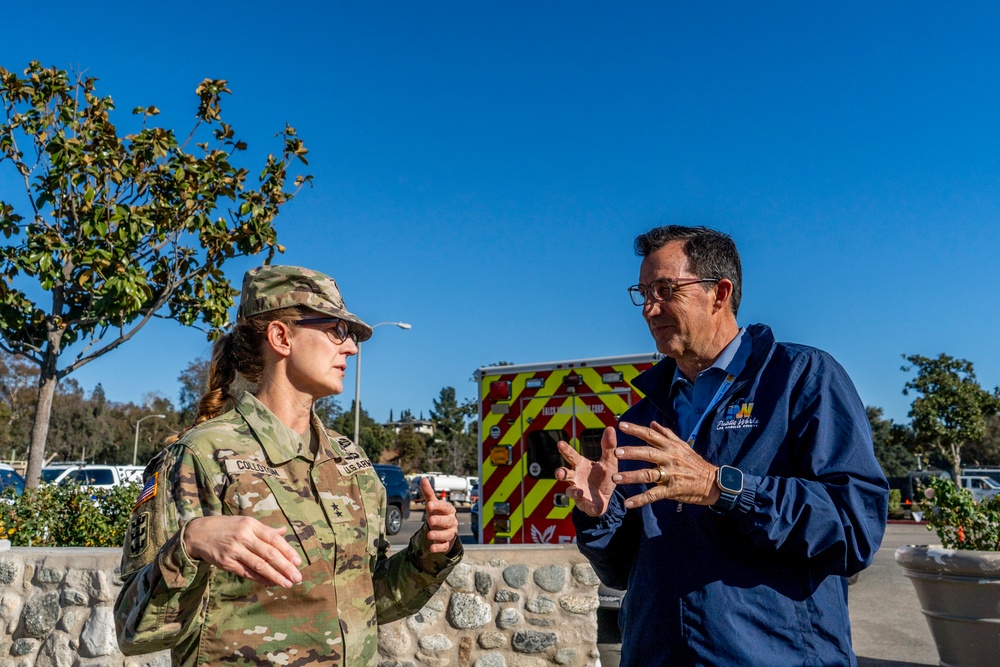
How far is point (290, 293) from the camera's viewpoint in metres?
2.56

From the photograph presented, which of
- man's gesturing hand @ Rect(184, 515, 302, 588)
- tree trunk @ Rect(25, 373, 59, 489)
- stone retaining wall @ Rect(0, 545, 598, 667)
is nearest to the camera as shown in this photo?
man's gesturing hand @ Rect(184, 515, 302, 588)

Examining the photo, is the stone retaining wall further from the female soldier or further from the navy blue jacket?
the navy blue jacket

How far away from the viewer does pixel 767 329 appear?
7.98 ft

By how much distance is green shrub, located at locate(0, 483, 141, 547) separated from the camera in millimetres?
6082

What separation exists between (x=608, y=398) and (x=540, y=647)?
2.58m

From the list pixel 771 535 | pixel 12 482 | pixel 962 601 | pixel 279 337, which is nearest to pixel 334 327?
pixel 279 337

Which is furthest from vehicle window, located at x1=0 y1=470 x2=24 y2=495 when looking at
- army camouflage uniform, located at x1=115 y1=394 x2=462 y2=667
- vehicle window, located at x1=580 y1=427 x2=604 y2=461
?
army camouflage uniform, located at x1=115 y1=394 x2=462 y2=667

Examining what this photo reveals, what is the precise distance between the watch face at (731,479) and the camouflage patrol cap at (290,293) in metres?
1.27

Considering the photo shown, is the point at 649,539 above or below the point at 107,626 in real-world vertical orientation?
above

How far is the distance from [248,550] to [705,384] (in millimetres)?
1468

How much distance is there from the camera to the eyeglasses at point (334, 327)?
257 cm

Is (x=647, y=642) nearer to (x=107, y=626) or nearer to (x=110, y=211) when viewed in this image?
(x=107, y=626)

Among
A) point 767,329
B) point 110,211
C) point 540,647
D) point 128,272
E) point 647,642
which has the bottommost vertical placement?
point 540,647

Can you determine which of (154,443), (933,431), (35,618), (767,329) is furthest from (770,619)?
(154,443)
